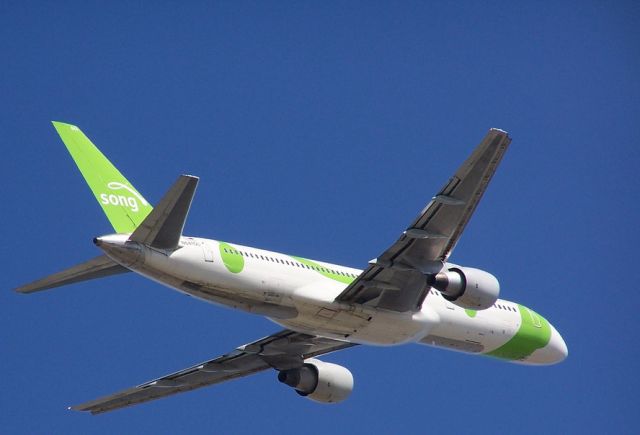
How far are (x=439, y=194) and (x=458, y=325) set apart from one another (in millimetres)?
7892

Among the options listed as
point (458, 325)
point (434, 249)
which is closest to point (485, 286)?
point (434, 249)

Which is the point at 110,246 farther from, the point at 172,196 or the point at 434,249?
the point at 434,249

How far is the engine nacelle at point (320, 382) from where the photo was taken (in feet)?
134

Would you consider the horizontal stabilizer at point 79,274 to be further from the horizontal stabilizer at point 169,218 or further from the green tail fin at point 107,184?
the green tail fin at point 107,184

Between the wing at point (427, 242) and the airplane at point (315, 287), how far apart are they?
1.2 inches

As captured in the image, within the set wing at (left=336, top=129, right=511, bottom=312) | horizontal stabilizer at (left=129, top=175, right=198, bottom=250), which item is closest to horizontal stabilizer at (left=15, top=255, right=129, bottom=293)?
horizontal stabilizer at (left=129, top=175, right=198, bottom=250)

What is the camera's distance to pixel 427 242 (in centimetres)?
3472

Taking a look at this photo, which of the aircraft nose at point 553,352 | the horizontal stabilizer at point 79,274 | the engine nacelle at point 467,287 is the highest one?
the aircraft nose at point 553,352

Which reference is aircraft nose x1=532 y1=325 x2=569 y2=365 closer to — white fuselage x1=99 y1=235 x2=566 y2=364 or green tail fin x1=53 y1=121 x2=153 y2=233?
white fuselage x1=99 y1=235 x2=566 y2=364

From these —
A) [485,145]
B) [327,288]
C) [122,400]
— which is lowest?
[122,400]

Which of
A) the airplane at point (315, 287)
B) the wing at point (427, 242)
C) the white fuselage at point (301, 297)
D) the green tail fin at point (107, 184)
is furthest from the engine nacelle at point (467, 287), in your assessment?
the green tail fin at point (107, 184)

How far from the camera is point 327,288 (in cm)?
3662

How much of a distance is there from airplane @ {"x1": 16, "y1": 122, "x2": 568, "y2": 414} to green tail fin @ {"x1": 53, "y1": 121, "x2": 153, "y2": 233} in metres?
0.04

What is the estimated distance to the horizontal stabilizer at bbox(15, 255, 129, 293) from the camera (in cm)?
3281
